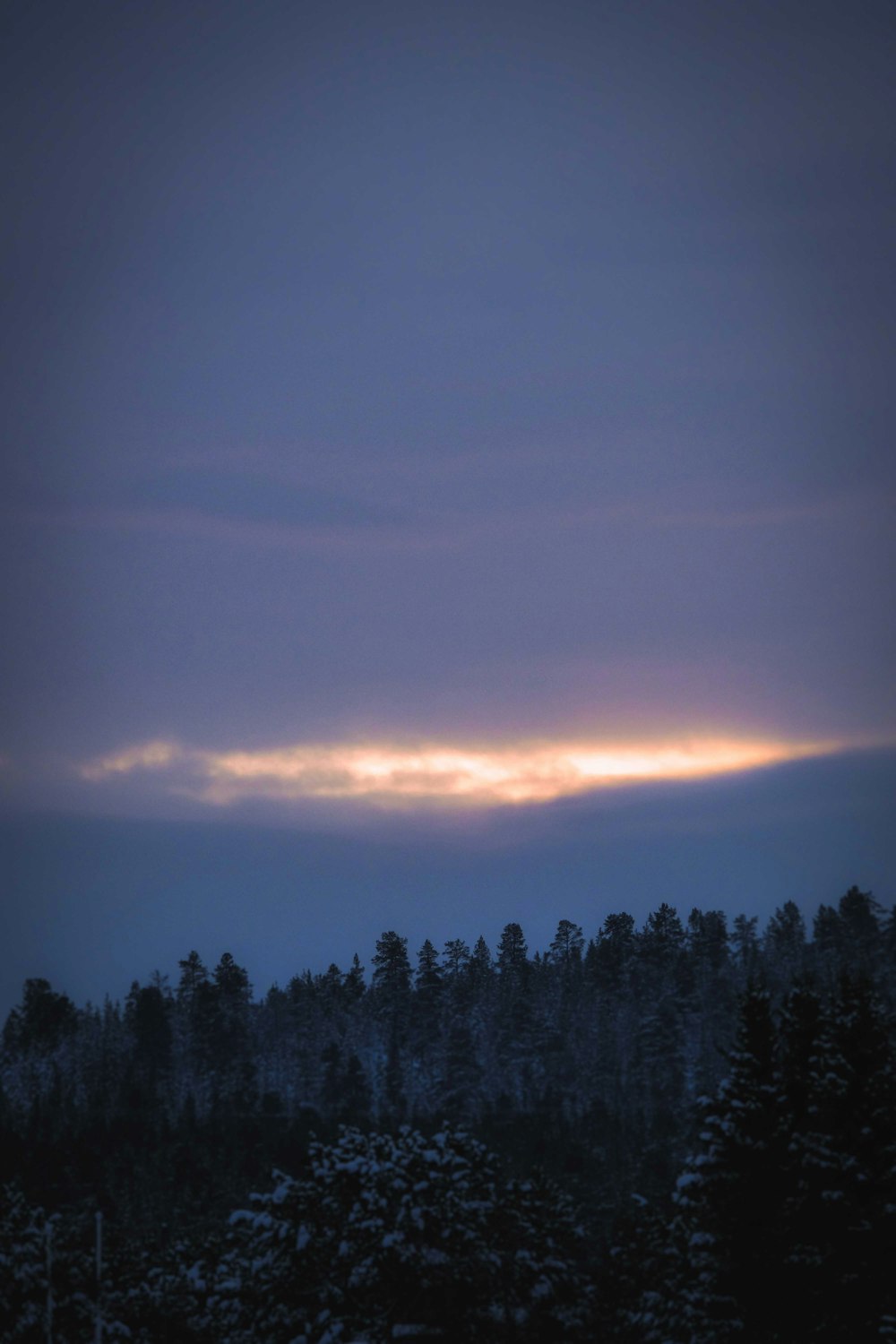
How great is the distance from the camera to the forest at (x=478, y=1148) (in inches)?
1873

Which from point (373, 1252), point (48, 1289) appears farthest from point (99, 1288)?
point (373, 1252)

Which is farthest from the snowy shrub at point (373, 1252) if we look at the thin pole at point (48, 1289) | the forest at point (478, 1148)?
the thin pole at point (48, 1289)

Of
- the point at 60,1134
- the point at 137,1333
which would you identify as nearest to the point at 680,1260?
the point at 137,1333

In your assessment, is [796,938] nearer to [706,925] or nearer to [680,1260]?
[706,925]

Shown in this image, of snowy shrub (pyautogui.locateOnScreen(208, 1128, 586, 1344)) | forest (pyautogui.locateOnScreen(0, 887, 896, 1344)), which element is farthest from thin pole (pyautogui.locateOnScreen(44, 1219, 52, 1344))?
snowy shrub (pyautogui.locateOnScreen(208, 1128, 586, 1344))

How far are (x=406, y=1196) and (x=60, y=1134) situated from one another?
74.7 m

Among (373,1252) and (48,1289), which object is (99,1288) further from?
(373,1252)

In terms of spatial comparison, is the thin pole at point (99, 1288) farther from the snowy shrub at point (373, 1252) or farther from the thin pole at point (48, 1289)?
the snowy shrub at point (373, 1252)

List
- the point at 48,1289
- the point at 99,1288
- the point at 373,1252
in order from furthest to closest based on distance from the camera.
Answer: the point at 99,1288 → the point at 48,1289 → the point at 373,1252

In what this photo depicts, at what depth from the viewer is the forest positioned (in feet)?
156

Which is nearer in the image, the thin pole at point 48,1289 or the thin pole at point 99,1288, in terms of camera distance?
the thin pole at point 48,1289

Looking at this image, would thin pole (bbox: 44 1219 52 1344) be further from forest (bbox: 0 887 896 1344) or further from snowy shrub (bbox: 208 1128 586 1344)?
snowy shrub (bbox: 208 1128 586 1344)

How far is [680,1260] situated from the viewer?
53.1 m

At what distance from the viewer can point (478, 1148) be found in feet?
176
